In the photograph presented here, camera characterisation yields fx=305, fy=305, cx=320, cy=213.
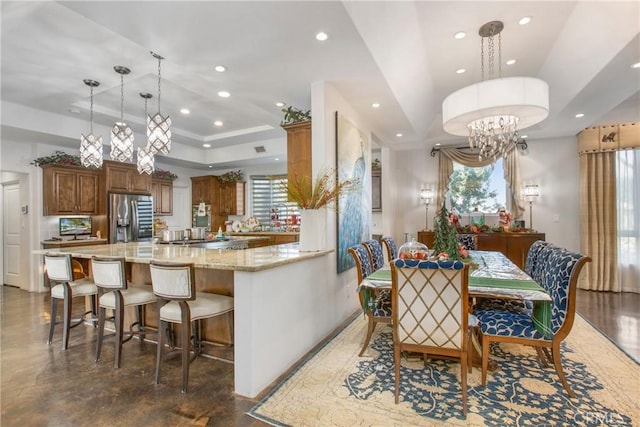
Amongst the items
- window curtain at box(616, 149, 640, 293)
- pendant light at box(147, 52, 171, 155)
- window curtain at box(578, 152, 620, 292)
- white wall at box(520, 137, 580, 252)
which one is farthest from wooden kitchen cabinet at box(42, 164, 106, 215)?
window curtain at box(616, 149, 640, 293)

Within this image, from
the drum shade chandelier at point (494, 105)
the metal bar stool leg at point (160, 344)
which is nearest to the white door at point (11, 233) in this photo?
the metal bar stool leg at point (160, 344)

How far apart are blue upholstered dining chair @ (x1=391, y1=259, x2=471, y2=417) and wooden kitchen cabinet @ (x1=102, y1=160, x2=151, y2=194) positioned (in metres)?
6.31

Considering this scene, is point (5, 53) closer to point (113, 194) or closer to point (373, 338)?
point (113, 194)

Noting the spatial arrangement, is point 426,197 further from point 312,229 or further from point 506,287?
point 506,287

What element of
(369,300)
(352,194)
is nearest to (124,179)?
(352,194)

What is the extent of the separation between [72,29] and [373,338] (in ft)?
13.8

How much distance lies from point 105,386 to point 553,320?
11.1ft

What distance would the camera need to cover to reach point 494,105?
2498mm

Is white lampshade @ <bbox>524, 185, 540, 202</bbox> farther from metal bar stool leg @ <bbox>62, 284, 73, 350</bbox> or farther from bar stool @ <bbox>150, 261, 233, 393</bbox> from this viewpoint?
metal bar stool leg @ <bbox>62, 284, 73, 350</bbox>

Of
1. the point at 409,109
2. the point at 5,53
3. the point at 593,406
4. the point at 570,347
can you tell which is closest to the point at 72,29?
the point at 5,53

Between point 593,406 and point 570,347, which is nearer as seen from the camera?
point 593,406

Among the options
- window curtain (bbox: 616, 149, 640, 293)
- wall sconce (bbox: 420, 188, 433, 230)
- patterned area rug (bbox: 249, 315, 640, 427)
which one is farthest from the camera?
wall sconce (bbox: 420, 188, 433, 230)

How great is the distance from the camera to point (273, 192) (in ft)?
26.8

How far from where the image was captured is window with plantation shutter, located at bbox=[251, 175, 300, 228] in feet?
26.1
